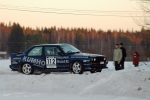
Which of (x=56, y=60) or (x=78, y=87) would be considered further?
(x=56, y=60)

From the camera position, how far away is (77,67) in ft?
62.5

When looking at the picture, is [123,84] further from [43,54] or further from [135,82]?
[43,54]

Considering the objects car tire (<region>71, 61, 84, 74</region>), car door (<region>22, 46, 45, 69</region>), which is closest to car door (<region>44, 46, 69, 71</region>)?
car door (<region>22, 46, 45, 69</region>)

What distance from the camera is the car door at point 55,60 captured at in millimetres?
19391

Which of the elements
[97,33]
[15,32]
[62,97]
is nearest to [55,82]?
[62,97]

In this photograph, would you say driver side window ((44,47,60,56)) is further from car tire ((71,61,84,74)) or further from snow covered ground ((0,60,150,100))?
snow covered ground ((0,60,150,100))

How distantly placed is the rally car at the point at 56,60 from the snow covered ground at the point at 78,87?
2207 mm

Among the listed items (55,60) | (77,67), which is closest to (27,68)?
(55,60)

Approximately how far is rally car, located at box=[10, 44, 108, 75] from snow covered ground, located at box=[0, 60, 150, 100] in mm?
2207

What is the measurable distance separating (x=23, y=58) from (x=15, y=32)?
80.5 meters

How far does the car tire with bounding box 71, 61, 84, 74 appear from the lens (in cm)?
1894

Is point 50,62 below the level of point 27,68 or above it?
above

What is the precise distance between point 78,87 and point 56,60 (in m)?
4.25

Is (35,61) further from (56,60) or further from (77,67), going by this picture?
(77,67)
